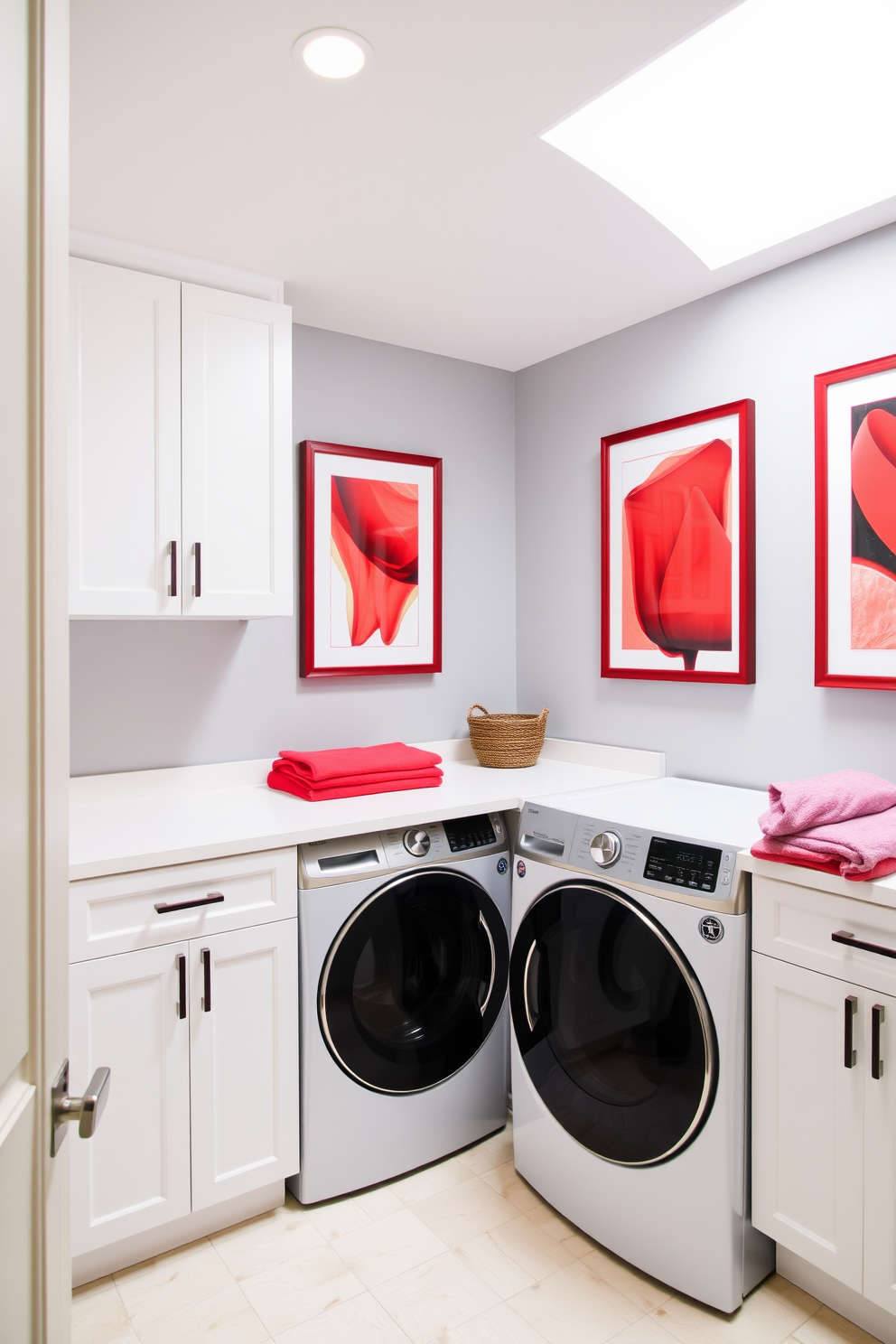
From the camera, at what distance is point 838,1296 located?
162 cm

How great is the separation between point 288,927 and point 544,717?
1240 mm

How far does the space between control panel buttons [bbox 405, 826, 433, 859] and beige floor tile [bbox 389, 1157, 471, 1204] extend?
2.71 ft

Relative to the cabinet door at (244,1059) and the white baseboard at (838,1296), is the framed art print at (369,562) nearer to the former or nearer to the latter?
the cabinet door at (244,1059)

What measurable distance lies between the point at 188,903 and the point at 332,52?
1634 millimetres

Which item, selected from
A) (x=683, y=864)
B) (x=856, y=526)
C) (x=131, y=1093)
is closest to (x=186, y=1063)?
(x=131, y=1093)

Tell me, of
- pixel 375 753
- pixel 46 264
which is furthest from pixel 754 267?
pixel 46 264

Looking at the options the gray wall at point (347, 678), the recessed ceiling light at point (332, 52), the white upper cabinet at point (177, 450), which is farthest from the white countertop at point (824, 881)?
the recessed ceiling light at point (332, 52)

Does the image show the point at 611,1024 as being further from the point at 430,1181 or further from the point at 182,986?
the point at 182,986

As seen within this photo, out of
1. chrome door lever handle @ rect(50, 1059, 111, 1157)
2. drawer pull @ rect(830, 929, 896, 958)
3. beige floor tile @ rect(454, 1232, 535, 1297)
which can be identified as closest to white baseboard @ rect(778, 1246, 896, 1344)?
beige floor tile @ rect(454, 1232, 535, 1297)

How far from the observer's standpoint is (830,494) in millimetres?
2033

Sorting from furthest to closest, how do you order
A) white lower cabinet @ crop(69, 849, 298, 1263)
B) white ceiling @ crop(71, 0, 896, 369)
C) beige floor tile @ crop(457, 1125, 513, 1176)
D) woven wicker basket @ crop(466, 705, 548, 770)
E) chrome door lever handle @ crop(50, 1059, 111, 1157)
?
woven wicker basket @ crop(466, 705, 548, 770) → beige floor tile @ crop(457, 1125, 513, 1176) → white lower cabinet @ crop(69, 849, 298, 1263) → white ceiling @ crop(71, 0, 896, 369) → chrome door lever handle @ crop(50, 1059, 111, 1157)

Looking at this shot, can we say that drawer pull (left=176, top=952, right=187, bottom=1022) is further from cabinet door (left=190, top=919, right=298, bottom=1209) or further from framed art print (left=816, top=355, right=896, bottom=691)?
framed art print (left=816, top=355, right=896, bottom=691)

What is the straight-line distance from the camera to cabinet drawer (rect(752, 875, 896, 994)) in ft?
4.74

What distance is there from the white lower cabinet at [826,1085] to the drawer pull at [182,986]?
3.90 feet
